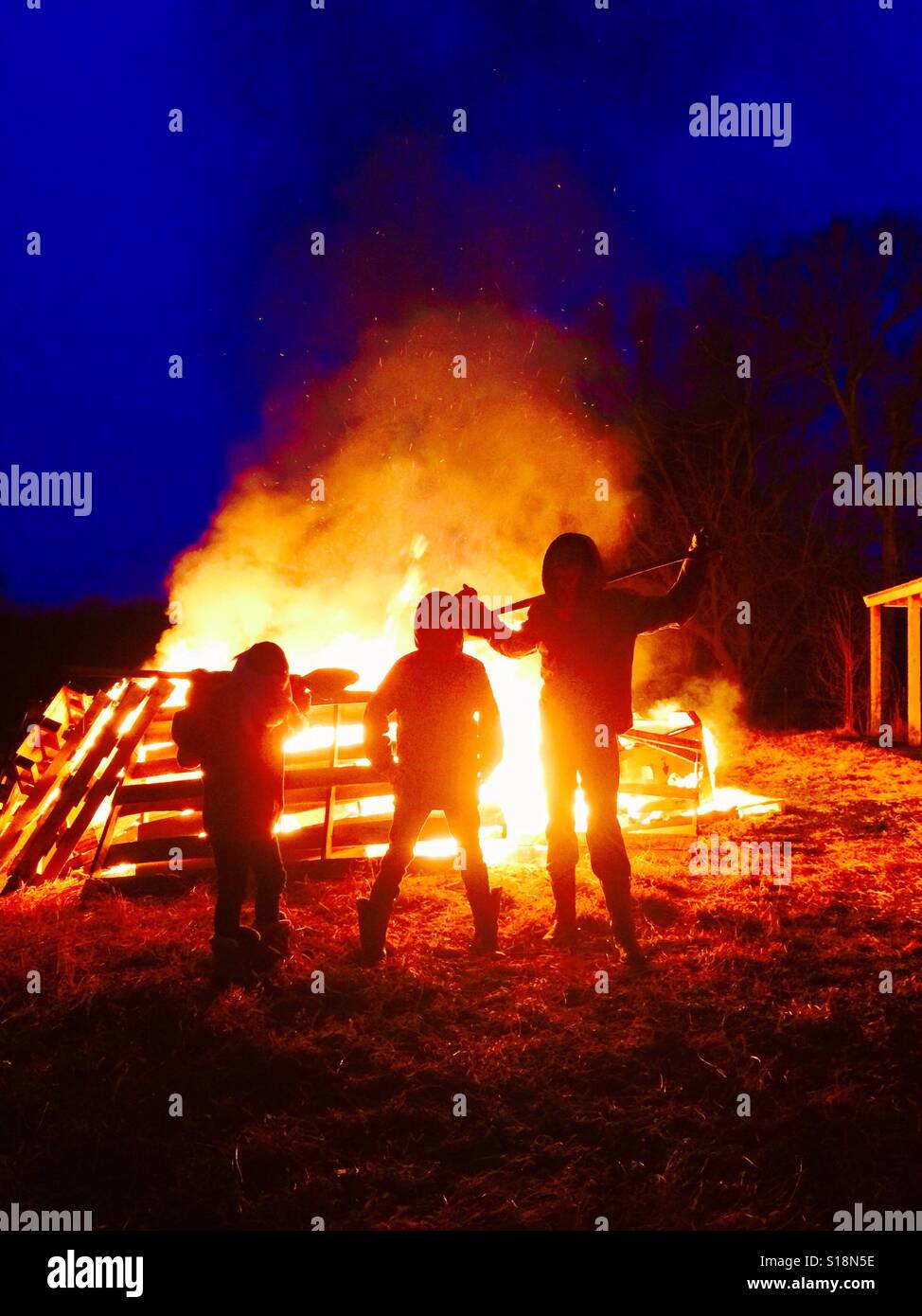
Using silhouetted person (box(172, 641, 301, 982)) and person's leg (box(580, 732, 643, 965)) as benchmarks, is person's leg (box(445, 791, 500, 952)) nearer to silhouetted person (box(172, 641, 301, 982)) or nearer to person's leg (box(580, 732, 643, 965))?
person's leg (box(580, 732, 643, 965))

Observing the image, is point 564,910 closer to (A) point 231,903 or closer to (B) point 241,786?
(A) point 231,903

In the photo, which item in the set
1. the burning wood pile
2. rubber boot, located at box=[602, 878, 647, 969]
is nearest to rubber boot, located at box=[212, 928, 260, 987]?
the burning wood pile

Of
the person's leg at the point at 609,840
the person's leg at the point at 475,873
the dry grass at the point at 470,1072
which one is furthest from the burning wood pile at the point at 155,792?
the person's leg at the point at 609,840

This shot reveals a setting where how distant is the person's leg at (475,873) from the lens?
552cm

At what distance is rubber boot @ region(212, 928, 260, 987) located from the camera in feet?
16.6

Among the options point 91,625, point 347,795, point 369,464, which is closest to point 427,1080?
point 347,795

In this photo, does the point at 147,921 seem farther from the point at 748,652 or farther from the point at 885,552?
the point at 885,552

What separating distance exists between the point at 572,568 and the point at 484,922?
235cm

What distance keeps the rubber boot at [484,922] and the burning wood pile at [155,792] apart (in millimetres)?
1929

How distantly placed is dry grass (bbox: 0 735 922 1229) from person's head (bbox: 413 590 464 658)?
197 cm

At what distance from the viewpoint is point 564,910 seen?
5551 mm

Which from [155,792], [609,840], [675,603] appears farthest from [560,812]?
[155,792]

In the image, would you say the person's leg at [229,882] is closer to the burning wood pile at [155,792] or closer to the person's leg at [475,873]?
the person's leg at [475,873]

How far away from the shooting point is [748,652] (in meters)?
21.7
